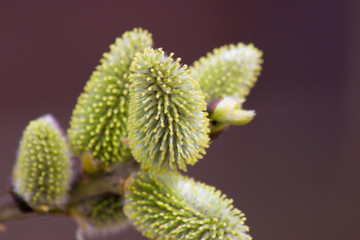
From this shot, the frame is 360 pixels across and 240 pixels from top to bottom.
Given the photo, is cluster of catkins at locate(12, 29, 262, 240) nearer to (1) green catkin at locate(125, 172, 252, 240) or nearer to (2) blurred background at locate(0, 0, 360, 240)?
(1) green catkin at locate(125, 172, 252, 240)

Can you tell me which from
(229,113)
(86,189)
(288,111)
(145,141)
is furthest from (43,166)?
(288,111)

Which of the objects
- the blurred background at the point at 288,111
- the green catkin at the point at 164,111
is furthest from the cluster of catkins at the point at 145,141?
the blurred background at the point at 288,111

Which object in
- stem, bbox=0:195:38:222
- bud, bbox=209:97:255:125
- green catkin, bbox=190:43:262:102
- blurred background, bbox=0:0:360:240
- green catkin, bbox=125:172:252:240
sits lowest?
stem, bbox=0:195:38:222

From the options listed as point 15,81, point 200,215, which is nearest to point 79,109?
point 200,215

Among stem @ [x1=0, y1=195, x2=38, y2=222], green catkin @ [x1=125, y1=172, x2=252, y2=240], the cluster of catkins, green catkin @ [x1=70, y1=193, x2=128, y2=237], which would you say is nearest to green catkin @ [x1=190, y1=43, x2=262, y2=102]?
the cluster of catkins

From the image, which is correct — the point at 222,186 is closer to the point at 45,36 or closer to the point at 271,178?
the point at 271,178

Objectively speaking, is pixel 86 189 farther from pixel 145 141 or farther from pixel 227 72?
pixel 227 72

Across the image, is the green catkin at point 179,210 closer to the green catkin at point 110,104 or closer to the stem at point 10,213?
the green catkin at point 110,104
